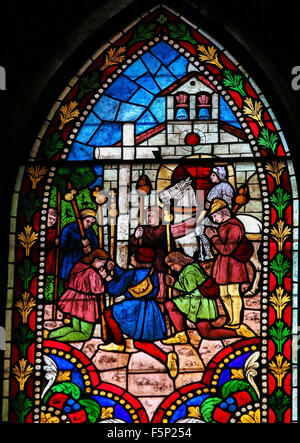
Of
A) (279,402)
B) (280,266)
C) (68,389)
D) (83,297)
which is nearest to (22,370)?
(68,389)

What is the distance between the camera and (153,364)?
1008cm

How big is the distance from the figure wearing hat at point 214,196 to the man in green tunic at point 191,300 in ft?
0.35

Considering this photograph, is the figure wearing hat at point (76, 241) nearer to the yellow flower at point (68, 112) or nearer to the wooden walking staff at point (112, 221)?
the wooden walking staff at point (112, 221)

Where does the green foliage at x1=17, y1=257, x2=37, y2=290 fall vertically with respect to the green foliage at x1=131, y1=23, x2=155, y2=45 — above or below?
below

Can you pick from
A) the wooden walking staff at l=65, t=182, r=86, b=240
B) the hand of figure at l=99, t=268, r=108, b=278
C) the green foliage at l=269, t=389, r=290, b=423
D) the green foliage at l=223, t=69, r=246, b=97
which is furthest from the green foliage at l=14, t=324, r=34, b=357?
the green foliage at l=223, t=69, r=246, b=97

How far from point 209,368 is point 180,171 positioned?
1.37 metres

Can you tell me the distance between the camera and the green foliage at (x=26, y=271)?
10.3m


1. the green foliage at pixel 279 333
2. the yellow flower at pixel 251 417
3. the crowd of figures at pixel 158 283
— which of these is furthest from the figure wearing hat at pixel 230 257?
the yellow flower at pixel 251 417

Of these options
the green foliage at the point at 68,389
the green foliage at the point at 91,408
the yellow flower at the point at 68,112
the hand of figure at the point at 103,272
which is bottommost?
the green foliage at the point at 91,408

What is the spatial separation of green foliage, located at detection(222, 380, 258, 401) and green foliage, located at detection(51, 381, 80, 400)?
93 cm

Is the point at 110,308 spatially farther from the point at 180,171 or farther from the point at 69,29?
the point at 69,29

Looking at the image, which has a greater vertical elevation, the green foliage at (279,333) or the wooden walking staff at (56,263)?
the wooden walking staff at (56,263)

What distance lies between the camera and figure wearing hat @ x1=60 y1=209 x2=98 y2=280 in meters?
10.4

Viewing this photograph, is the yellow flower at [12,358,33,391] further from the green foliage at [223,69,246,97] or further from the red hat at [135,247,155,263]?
the green foliage at [223,69,246,97]
